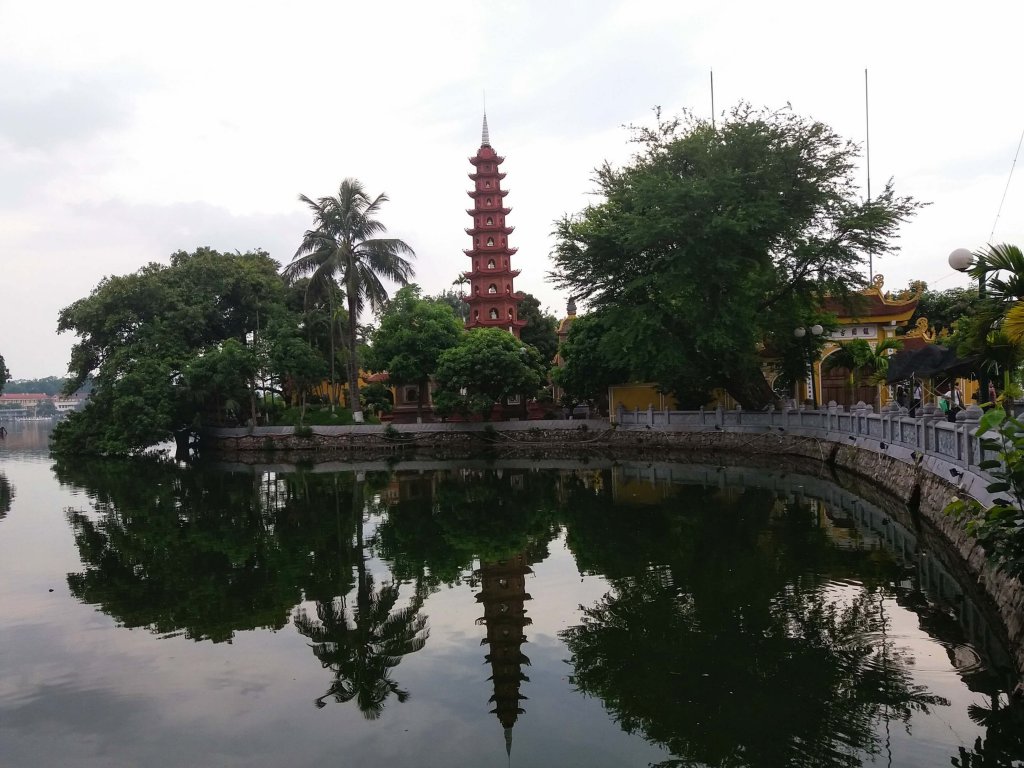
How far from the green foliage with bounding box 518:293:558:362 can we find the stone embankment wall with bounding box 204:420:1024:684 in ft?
35.9

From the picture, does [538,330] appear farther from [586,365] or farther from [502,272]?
[586,365]

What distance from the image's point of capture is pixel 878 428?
59.7ft

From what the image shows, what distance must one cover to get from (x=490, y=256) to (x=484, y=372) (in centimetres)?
1330

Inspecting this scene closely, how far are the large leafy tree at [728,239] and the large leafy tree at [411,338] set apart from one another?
11.3 metres

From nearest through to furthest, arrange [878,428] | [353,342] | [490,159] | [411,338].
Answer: [878,428], [353,342], [411,338], [490,159]

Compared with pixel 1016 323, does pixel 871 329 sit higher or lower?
higher

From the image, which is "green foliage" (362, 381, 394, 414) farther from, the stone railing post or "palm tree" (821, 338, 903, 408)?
the stone railing post

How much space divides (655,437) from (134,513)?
1922 centimetres

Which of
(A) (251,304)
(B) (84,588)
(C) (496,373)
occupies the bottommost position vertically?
(B) (84,588)

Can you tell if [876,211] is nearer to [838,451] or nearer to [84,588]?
[838,451]

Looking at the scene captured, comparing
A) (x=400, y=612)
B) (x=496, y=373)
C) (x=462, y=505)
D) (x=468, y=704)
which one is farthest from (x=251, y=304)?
(x=468, y=704)

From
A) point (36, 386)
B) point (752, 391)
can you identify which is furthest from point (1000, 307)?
point (36, 386)

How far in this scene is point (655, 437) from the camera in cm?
3117

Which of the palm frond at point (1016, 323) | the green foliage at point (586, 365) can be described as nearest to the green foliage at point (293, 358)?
the green foliage at point (586, 365)
